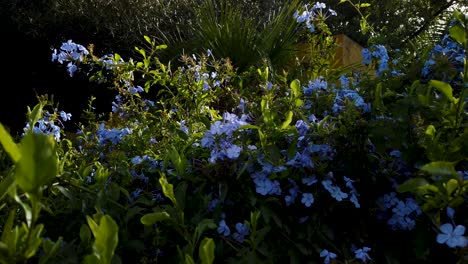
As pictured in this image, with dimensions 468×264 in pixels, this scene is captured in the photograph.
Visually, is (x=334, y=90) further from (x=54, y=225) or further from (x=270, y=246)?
(x=54, y=225)

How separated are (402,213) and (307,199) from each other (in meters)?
0.19

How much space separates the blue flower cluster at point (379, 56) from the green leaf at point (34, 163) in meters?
1.30

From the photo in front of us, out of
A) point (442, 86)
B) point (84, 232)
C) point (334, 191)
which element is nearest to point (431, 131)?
point (442, 86)

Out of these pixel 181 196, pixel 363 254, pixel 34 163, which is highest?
pixel 34 163

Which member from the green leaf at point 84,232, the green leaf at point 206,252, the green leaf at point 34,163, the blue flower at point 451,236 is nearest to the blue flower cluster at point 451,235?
the blue flower at point 451,236

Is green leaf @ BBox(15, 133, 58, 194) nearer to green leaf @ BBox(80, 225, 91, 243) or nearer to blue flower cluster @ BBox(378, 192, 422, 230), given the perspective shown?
green leaf @ BBox(80, 225, 91, 243)

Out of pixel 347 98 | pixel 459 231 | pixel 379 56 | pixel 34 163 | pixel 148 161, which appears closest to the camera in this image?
pixel 34 163

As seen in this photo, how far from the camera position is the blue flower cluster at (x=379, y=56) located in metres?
1.77

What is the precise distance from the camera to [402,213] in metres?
1.24

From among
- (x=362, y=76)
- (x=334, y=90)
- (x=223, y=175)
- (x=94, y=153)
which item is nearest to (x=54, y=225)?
(x=223, y=175)

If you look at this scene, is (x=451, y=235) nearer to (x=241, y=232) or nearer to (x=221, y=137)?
(x=241, y=232)

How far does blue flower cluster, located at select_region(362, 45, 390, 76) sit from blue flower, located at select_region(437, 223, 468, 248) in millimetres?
734

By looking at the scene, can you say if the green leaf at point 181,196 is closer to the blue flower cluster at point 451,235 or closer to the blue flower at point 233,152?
the blue flower at point 233,152

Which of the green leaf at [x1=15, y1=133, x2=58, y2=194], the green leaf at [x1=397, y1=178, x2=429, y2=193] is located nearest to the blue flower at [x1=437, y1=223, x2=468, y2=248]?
the green leaf at [x1=397, y1=178, x2=429, y2=193]
